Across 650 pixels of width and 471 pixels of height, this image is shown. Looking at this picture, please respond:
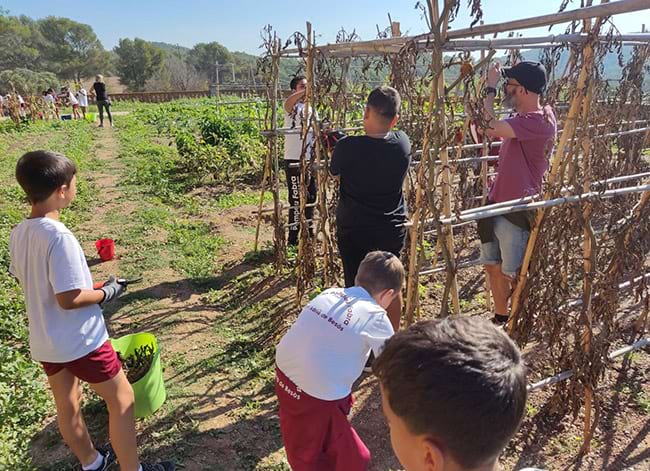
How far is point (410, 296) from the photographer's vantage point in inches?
114

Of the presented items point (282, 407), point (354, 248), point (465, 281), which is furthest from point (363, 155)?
point (465, 281)

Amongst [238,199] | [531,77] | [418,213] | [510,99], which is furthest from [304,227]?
[238,199]

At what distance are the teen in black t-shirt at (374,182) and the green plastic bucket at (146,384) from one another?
1285 mm

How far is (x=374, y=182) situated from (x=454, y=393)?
1.99 metres

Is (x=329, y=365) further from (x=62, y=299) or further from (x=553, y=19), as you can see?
(x=553, y=19)

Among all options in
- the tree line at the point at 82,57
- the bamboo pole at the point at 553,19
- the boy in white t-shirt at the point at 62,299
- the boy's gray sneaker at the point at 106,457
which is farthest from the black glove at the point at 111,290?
the tree line at the point at 82,57

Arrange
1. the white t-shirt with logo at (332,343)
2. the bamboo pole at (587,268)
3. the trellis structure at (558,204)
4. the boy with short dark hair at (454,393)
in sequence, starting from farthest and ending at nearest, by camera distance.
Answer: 1. the bamboo pole at (587,268)
2. the trellis structure at (558,204)
3. the white t-shirt with logo at (332,343)
4. the boy with short dark hair at (454,393)

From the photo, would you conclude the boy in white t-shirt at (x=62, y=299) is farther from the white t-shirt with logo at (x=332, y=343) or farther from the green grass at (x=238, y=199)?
the green grass at (x=238, y=199)

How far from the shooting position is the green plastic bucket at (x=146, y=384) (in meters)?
2.74

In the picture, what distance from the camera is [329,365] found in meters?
1.81

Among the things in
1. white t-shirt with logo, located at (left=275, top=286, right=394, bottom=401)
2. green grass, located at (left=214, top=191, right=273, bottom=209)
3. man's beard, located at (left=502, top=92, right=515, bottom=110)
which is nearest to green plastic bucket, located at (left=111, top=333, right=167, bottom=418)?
white t-shirt with logo, located at (left=275, top=286, right=394, bottom=401)

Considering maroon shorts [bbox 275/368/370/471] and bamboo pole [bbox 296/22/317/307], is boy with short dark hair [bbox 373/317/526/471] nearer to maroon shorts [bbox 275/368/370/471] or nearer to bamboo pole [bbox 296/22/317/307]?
maroon shorts [bbox 275/368/370/471]

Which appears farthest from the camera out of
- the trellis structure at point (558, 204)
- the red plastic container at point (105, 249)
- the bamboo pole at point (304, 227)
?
the red plastic container at point (105, 249)

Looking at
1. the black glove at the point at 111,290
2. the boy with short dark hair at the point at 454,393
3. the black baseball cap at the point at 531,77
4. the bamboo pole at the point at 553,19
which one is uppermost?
the bamboo pole at the point at 553,19
